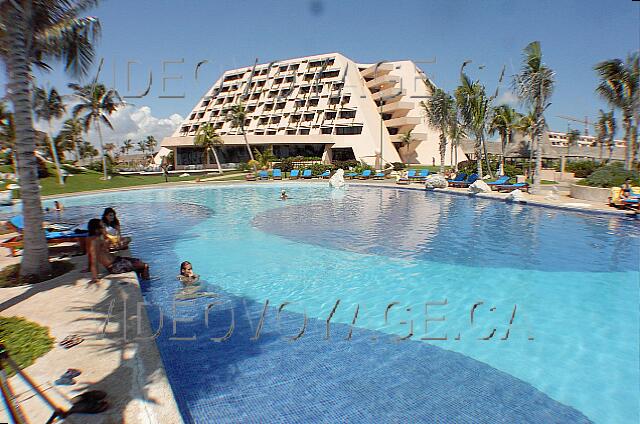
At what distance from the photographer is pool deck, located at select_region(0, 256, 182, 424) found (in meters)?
3.29

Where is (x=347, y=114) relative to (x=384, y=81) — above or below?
below

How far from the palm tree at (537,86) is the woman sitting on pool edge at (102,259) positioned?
2223 cm

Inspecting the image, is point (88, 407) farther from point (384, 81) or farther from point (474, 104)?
point (384, 81)

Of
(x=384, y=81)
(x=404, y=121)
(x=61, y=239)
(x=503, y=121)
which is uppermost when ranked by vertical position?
(x=384, y=81)

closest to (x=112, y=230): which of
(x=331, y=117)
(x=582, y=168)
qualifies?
(x=582, y=168)

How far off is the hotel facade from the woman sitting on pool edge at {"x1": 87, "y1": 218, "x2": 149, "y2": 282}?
47620 mm

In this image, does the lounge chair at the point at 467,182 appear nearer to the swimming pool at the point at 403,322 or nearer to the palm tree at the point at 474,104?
the palm tree at the point at 474,104

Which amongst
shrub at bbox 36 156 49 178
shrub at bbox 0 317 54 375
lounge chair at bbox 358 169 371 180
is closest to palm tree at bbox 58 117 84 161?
shrub at bbox 36 156 49 178

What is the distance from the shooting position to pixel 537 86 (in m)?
22.8

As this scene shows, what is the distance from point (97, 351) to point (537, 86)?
26.2 meters

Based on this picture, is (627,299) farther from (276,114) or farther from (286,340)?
(276,114)

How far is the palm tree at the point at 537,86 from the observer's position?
22516mm

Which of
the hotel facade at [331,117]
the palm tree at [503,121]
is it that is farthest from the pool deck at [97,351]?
the hotel facade at [331,117]

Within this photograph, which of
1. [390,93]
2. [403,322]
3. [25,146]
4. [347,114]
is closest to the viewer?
[403,322]
